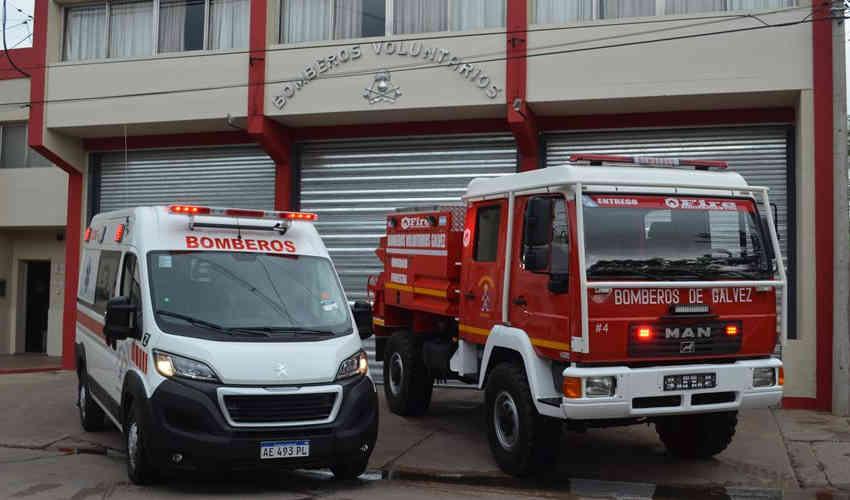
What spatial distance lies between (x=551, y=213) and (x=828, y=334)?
20.0ft

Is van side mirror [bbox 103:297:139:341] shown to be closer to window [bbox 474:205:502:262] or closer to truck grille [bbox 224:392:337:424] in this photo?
truck grille [bbox 224:392:337:424]

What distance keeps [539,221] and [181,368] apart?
3.13m

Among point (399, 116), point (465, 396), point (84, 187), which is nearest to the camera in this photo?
point (465, 396)

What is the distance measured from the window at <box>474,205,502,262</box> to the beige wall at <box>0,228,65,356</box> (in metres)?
13.0

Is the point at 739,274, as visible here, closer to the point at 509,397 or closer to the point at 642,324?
the point at 642,324

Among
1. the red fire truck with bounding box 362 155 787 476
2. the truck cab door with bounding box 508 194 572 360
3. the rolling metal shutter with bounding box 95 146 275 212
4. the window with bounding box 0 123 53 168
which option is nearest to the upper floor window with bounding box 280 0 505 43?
the rolling metal shutter with bounding box 95 146 275 212

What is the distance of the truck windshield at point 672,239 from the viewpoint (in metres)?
6.73

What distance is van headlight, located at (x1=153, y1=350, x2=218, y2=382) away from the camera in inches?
254

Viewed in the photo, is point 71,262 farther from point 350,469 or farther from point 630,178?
point 630,178

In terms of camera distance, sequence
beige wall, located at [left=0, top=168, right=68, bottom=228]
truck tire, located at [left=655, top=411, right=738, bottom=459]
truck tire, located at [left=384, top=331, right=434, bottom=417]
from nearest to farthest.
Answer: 1. truck tire, located at [left=655, top=411, right=738, bottom=459]
2. truck tire, located at [left=384, top=331, right=434, bottom=417]
3. beige wall, located at [left=0, top=168, right=68, bottom=228]

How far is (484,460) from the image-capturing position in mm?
8258

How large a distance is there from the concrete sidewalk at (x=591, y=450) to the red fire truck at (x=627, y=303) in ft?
1.66

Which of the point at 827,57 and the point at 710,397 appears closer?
the point at 710,397

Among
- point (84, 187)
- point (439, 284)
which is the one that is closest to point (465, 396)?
point (439, 284)
